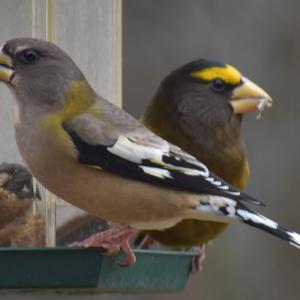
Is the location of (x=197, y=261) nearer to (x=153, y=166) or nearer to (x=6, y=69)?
(x=153, y=166)

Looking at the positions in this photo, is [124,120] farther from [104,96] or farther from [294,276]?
[294,276]

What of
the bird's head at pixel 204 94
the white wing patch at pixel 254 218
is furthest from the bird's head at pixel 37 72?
the bird's head at pixel 204 94

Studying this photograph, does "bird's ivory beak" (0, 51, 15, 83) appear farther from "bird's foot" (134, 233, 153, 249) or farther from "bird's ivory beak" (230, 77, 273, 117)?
"bird's foot" (134, 233, 153, 249)

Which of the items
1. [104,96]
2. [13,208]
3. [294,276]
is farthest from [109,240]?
[294,276]

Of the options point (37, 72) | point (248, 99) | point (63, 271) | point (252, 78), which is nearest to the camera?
point (63, 271)

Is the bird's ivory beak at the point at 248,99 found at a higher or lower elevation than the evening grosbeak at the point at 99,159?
lower

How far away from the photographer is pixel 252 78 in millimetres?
9742

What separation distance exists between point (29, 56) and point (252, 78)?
14.3 feet

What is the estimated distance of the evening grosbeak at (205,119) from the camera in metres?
6.75

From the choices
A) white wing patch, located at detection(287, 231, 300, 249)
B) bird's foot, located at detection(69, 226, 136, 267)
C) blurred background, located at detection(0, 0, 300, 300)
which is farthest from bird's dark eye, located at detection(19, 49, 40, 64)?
blurred background, located at detection(0, 0, 300, 300)

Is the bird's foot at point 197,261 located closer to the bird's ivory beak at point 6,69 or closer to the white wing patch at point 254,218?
the white wing patch at point 254,218

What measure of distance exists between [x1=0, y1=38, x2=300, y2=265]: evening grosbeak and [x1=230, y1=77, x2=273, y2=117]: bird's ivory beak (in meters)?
1.18

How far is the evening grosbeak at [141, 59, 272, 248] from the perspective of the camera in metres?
6.75

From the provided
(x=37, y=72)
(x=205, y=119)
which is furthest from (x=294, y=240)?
(x=205, y=119)
